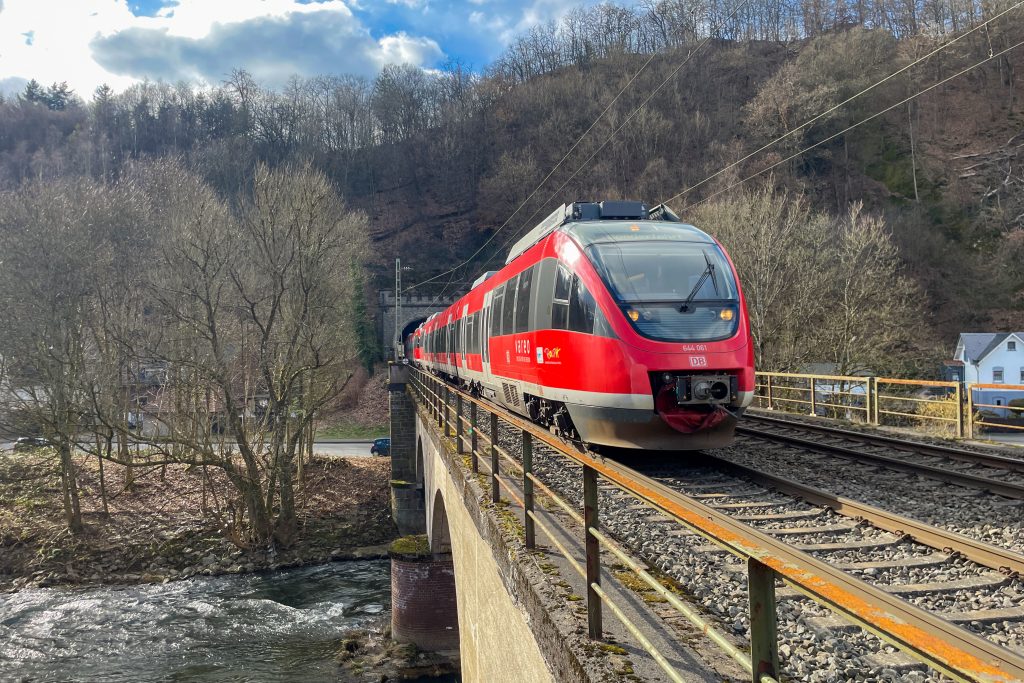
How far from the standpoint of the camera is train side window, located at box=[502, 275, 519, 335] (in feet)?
38.5

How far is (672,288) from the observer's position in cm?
845

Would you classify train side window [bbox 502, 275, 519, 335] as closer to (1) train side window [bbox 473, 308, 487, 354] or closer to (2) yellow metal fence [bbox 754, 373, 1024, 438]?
(1) train side window [bbox 473, 308, 487, 354]

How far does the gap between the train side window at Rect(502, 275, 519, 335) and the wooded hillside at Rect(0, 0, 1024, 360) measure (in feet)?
136

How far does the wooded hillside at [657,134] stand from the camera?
56781 mm

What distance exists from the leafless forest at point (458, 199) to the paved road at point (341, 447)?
4198mm

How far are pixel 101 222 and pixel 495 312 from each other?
20.3m

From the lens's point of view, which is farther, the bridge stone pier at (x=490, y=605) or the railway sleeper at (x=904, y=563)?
the railway sleeper at (x=904, y=563)

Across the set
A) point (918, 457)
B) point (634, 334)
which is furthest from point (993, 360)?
point (634, 334)

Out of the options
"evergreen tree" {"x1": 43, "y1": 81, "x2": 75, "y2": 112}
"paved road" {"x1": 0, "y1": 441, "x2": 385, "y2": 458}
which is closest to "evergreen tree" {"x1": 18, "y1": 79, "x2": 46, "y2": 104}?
"evergreen tree" {"x1": 43, "y1": 81, "x2": 75, "y2": 112}

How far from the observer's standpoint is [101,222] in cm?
2655

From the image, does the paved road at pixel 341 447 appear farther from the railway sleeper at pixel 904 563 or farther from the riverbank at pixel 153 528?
the railway sleeper at pixel 904 563

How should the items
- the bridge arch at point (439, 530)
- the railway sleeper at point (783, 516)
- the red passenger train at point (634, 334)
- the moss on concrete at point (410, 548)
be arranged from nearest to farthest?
the railway sleeper at point (783, 516) → the red passenger train at point (634, 334) → the bridge arch at point (439, 530) → the moss on concrete at point (410, 548)

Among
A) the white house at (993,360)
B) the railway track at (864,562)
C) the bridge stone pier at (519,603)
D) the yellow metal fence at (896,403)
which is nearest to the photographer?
the bridge stone pier at (519,603)

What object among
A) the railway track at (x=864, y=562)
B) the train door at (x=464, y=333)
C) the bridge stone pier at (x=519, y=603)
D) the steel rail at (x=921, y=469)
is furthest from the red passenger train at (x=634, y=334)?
the train door at (x=464, y=333)
